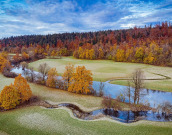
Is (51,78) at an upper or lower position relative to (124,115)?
upper

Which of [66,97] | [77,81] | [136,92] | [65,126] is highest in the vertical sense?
[77,81]

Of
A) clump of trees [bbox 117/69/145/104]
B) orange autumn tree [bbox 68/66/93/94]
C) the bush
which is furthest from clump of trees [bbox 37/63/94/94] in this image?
clump of trees [bbox 117/69/145/104]

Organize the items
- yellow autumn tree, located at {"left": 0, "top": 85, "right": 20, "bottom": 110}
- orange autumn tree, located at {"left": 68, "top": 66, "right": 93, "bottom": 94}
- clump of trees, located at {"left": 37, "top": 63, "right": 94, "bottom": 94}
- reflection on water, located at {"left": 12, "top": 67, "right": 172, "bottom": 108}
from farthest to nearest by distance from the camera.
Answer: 1. clump of trees, located at {"left": 37, "top": 63, "right": 94, "bottom": 94}
2. orange autumn tree, located at {"left": 68, "top": 66, "right": 93, "bottom": 94}
3. reflection on water, located at {"left": 12, "top": 67, "right": 172, "bottom": 108}
4. yellow autumn tree, located at {"left": 0, "top": 85, "right": 20, "bottom": 110}

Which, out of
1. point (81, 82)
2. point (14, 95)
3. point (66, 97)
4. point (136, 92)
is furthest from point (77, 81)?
point (136, 92)

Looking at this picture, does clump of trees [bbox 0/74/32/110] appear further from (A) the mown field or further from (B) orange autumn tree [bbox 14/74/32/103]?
(A) the mown field

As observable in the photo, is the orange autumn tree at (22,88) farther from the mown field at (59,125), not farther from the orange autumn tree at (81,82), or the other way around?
the orange autumn tree at (81,82)

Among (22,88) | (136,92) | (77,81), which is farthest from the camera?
(77,81)

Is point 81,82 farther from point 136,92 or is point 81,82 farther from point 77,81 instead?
point 136,92
